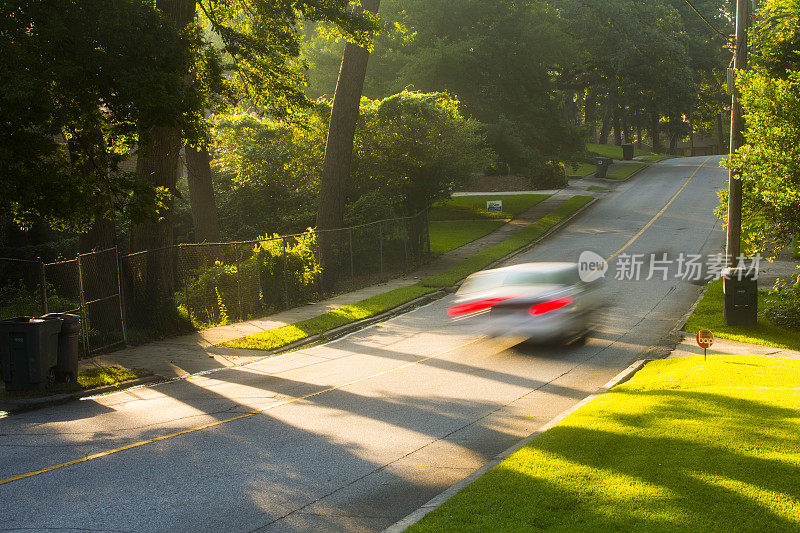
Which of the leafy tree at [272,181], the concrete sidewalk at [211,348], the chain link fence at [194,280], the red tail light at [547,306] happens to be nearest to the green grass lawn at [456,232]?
the chain link fence at [194,280]

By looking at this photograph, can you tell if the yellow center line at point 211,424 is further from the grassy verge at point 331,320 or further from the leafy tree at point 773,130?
the leafy tree at point 773,130

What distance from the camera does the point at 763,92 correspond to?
17.2 m

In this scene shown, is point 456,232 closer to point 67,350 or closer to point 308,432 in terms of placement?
point 67,350

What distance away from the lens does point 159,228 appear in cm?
1945

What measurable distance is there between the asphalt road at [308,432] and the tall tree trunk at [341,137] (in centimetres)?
977

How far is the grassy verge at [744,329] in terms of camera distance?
17492 millimetres

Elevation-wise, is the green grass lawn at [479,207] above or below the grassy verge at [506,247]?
above

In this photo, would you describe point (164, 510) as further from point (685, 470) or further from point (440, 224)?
point (440, 224)

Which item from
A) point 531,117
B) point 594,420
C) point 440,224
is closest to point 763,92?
point 594,420

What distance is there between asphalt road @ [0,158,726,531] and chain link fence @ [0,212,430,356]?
373 cm

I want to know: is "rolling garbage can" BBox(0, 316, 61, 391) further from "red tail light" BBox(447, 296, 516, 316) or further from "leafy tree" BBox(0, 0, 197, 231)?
Answer: "red tail light" BBox(447, 296, 516, 316)

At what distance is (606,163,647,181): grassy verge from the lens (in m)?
57.0

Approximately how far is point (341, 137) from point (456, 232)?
11.4m

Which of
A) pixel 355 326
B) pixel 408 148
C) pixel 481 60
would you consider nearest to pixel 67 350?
pixel 355 326
